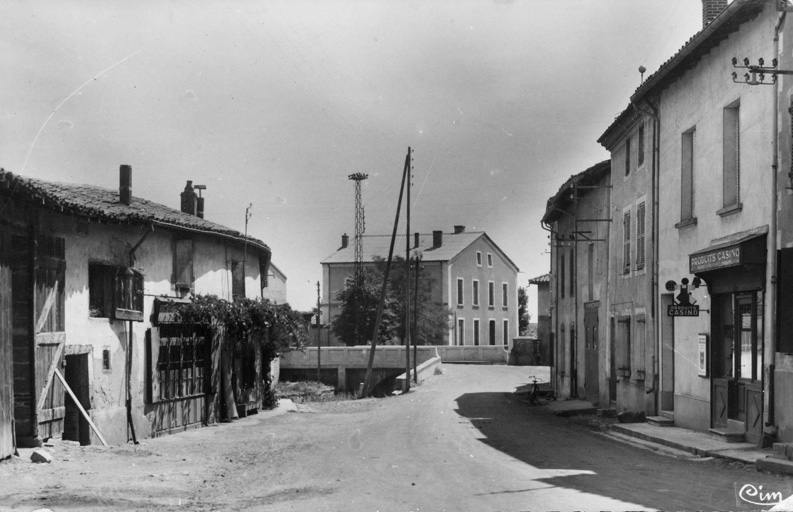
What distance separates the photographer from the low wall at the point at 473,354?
58156 millimetres

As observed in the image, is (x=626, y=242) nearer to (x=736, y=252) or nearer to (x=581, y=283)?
(x=581, y=283)

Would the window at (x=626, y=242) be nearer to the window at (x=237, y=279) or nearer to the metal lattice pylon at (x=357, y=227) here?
the window at (x=237, y=279)

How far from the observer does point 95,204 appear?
17.1m

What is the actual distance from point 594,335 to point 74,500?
20.8 meters

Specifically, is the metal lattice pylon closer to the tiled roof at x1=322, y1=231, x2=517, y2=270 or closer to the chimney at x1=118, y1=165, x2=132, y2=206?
the tiled roof at x1=322, y1=231, x2=517, y2=270

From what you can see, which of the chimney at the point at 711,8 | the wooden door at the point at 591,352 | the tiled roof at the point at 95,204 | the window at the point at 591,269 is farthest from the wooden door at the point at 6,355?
the window at the point at 591,269

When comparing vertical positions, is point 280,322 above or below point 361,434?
above

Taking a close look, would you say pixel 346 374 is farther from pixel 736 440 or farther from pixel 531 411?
pixel 736 440

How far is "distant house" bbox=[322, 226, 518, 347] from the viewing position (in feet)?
229

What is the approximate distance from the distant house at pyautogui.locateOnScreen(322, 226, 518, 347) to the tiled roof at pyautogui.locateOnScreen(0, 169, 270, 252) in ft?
141

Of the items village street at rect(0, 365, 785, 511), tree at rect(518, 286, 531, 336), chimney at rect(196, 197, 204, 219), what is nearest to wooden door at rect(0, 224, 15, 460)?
village street at rect(0, 365, 785, 511)

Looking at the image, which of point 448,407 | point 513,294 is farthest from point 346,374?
point 513,294

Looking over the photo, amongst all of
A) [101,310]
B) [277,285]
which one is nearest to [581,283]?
[101,310]

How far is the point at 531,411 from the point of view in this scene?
26875 millimetres
